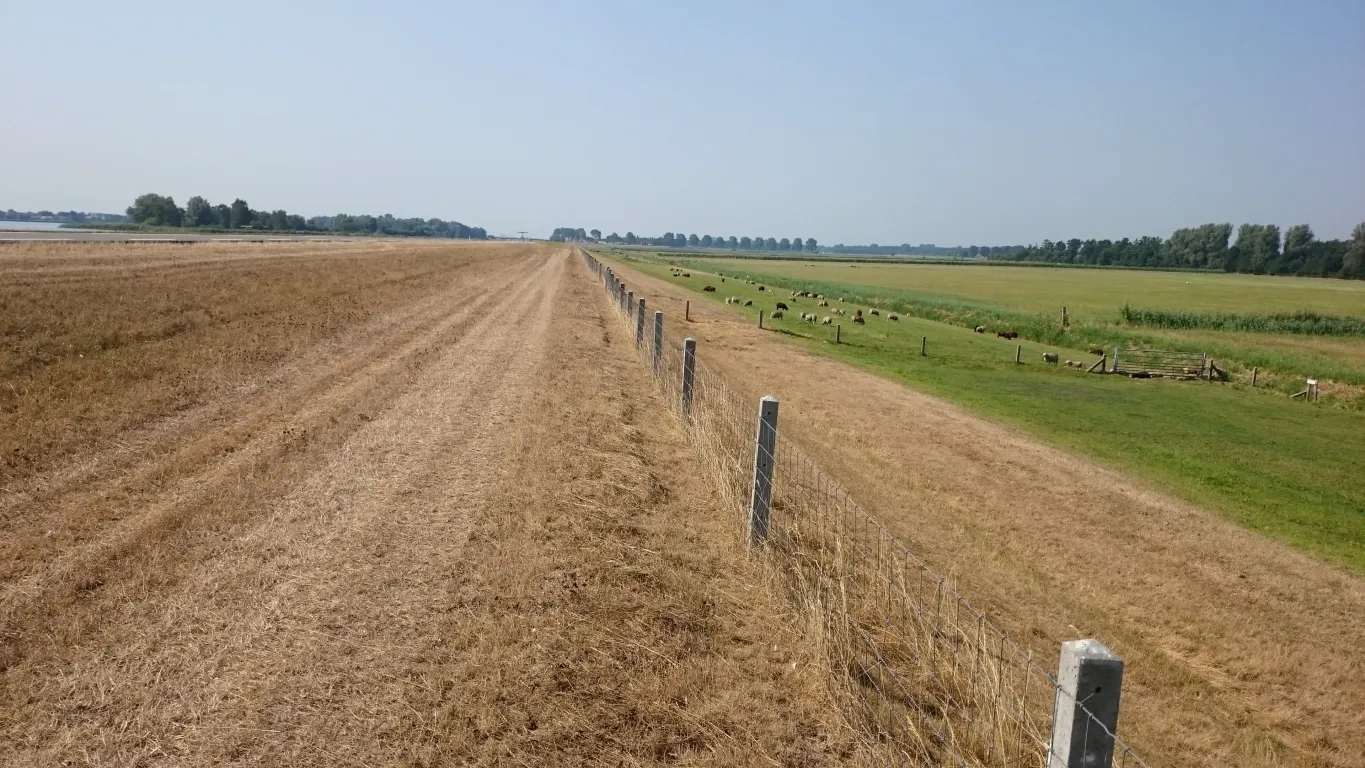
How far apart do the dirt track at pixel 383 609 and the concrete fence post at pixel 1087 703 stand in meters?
1.87

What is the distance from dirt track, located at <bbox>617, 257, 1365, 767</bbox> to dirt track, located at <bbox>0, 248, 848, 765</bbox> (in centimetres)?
379

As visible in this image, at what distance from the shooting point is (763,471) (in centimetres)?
718

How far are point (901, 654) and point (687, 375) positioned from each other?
6.30m

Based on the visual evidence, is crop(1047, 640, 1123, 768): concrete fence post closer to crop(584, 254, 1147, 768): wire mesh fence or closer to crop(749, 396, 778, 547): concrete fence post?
crop(584, 254, 1147, 768): wire mesh fence

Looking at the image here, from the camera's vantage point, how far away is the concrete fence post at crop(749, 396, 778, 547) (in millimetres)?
7047

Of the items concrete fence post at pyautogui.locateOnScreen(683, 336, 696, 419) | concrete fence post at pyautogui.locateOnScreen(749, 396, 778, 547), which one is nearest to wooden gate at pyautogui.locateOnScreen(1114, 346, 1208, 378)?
concrete fence post at pyautogui.locateOnScreen(683, 336, 696, 419)

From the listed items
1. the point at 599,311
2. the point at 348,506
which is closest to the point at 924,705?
the point at 348,506

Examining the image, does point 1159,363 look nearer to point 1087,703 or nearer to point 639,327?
point 639,327

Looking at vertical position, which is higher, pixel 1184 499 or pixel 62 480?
pixel 62 480

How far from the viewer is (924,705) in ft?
18.7

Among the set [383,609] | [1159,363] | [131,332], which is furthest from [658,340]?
[1159,363]

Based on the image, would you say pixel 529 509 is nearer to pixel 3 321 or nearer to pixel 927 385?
pixel 3 321

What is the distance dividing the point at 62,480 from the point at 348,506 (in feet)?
9.45

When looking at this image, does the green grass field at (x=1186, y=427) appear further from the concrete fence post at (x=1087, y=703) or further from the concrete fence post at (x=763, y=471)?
the concrete fence post at (x=1087, y=703)
